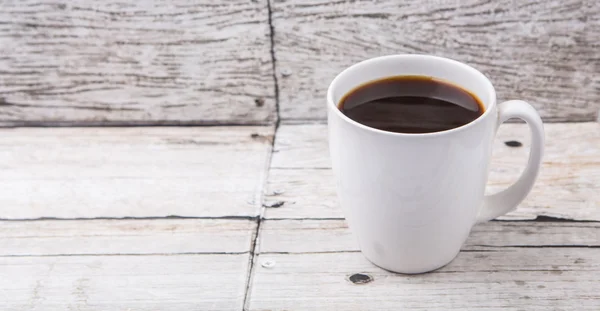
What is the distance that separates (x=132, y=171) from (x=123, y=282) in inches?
7.9

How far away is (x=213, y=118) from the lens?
0.85 meters

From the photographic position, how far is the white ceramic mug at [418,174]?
0.49 meters

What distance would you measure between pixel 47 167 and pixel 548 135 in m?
0.66

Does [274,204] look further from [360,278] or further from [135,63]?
[135,63]

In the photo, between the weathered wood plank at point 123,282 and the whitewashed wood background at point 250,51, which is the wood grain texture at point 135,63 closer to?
the whitewashed wood background at point 250,51

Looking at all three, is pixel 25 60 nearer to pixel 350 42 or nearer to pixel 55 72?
pixel 55 72

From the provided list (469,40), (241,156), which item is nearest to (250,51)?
(241,156)

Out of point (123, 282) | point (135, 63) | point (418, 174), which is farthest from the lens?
point (135, 63)

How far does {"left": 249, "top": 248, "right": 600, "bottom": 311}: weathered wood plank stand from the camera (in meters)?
0.56

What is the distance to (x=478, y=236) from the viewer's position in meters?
0.64

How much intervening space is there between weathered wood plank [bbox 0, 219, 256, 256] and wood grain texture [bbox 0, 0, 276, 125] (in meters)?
0.22

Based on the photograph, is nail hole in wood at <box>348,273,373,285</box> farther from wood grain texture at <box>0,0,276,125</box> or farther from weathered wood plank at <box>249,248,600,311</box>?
wood grain texture at <box>0,0,276,125</box>

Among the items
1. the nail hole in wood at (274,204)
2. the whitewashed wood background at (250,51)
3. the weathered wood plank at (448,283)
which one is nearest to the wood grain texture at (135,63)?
the whitewashed wood background at (250,51)

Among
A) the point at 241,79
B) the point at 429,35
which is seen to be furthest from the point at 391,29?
the point at 241,79
